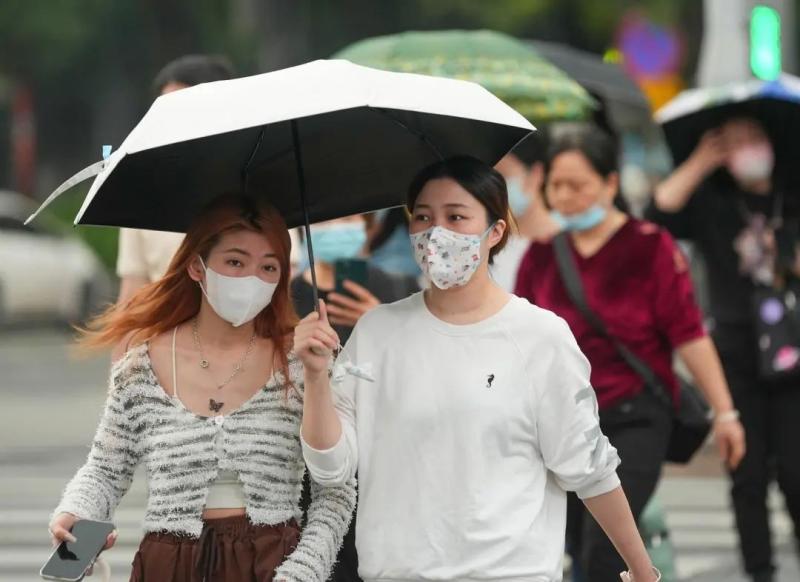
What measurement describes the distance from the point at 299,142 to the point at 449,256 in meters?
0.61

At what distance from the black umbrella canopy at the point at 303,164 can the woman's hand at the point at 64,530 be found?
28.0 inches

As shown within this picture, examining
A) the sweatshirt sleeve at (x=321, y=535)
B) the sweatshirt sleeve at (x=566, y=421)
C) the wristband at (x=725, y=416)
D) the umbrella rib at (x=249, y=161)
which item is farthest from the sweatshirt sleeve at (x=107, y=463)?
the wristband at (x=725, y=416)

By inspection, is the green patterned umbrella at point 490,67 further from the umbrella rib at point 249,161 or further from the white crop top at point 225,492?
the white crop top at point 225,492

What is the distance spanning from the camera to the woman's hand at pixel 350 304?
609 cm

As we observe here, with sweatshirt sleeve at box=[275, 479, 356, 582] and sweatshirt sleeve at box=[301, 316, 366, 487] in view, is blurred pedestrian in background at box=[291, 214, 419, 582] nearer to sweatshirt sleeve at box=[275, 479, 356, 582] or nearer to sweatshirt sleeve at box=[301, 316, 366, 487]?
sweatshirt sleeve at box=[275, 479, 356, 582]

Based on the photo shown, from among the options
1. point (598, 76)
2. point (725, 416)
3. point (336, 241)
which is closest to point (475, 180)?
point (336, 241)

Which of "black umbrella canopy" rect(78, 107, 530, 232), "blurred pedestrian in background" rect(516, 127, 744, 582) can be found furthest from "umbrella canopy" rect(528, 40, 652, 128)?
"black umbrella canopy" rect(78, 107, 530, 232)

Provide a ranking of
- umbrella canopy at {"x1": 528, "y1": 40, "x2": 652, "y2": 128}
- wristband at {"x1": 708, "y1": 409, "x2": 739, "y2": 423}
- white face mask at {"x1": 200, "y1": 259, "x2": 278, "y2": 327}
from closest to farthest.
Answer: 1. white face mask at {"x1": 200, "y1": 259, "x2": 278, "y2": 327}
2. wristband at {"x1": 708, "y1": 409, "x2": 739, "y2": 423}
3. umbrella canopy at {"x1": 528, "y1": 40, "x2": 652, "y2": 128}

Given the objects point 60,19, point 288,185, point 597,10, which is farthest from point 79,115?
point 288,185

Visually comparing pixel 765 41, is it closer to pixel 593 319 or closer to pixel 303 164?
pixel 593 319

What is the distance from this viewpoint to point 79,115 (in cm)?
4531

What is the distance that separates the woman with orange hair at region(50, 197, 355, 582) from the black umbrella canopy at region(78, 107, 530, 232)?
216mm

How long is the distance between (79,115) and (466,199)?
137 feet

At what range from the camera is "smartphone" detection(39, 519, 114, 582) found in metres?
4.28
